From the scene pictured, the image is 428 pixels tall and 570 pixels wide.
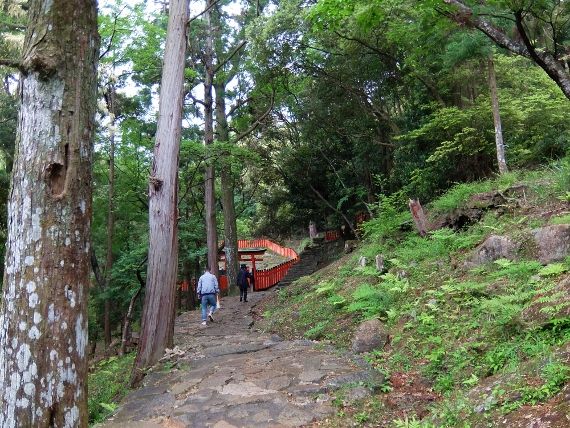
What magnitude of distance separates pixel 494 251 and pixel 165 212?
5684mm

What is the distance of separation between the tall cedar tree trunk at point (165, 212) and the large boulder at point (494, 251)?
5.25 meters

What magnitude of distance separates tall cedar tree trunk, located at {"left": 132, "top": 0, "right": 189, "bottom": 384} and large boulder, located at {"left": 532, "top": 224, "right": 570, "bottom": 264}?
5.99 m

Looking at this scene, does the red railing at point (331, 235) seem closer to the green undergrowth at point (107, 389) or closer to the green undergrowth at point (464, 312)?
the green undergrowth at point (464, 312)

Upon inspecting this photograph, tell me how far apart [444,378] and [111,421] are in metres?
3.79

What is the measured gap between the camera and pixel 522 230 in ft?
25.5

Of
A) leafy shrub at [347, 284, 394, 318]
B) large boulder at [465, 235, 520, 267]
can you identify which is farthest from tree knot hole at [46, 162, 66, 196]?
large boulder at [465, 235, 520, 267]

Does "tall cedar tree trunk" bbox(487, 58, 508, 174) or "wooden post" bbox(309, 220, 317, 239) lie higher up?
"tall cedar tree trunk" bbox(487, 58, 508, 174)

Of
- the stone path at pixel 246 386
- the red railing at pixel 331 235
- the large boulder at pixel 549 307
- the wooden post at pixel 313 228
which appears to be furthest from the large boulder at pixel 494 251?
the wooden post at pixel 313 228

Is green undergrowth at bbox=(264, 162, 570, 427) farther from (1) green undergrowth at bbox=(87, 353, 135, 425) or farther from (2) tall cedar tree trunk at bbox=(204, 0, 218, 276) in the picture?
(2) tall cedar tree trunk at bbox=(204, 0, 218, 276)

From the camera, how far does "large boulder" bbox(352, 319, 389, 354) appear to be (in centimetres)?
699

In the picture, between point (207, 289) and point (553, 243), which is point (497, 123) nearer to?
point (553, 243)

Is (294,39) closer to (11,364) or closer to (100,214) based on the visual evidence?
(100,214)

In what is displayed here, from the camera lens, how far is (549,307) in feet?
15.8

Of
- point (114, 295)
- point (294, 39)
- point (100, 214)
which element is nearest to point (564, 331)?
A: point (294, 39)
